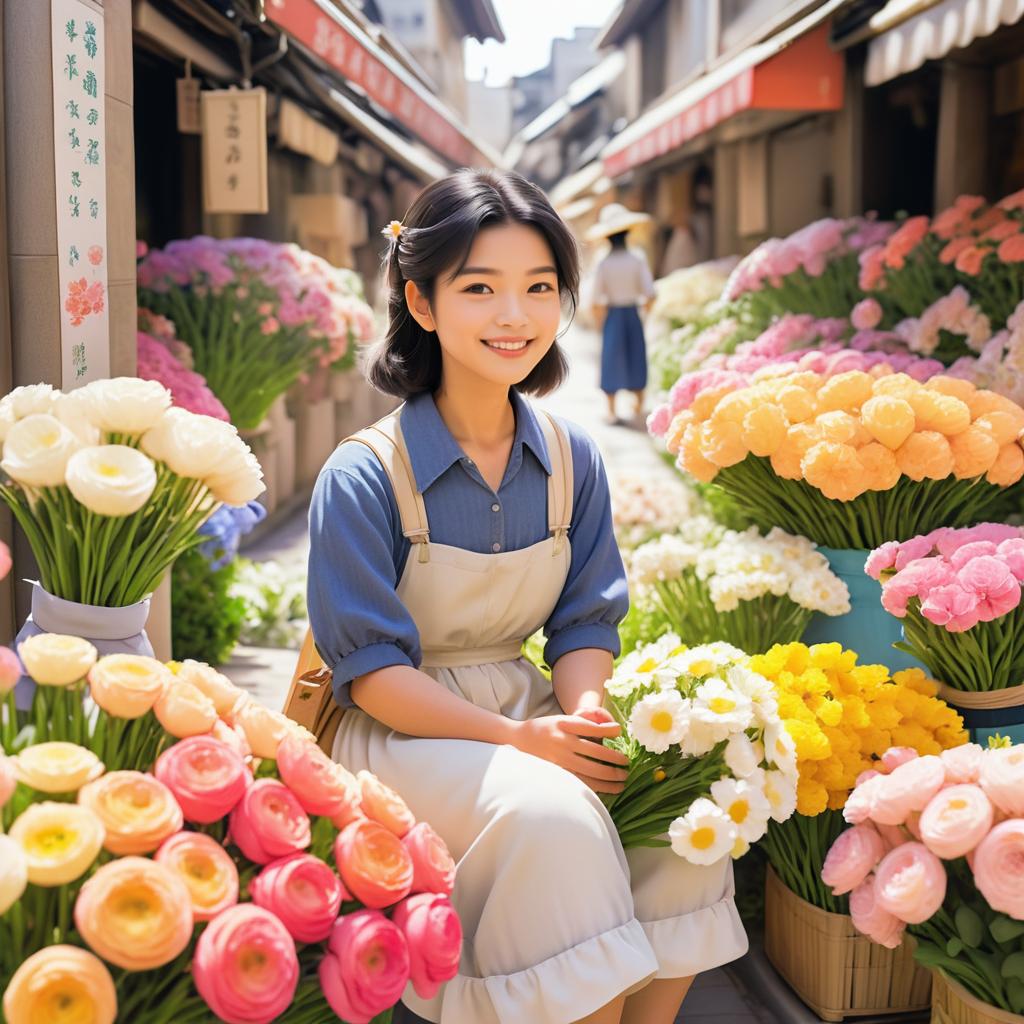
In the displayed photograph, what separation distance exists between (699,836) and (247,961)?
0.87 meters

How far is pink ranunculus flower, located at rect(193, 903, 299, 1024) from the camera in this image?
51.6 inches

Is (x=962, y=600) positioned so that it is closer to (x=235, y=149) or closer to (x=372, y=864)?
(x=372, y=864)

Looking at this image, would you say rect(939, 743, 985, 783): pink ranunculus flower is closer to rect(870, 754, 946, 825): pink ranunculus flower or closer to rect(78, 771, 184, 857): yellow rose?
rect(870, 754, 946, 825): pink ranunculus flower

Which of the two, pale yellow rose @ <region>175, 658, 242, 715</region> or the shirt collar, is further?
the shirt collar

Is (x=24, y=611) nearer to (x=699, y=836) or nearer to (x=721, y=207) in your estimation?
(x=699, y=836)

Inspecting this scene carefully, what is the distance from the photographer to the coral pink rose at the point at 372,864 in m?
1.49

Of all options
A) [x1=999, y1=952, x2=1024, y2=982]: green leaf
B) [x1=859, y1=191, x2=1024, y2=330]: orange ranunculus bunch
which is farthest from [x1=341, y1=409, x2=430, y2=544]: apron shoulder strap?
[x1=859, y1=191, x2=1024, y2=330]: orange ranunculus bunch

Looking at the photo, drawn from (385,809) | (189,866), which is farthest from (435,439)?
(189,866)

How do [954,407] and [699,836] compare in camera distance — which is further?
[954,407]

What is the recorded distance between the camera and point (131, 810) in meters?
1.40

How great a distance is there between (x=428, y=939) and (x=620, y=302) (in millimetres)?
8815

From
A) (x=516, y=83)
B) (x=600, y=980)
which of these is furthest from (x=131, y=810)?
(x=516, y=83)

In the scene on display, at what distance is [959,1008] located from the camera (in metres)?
2.06

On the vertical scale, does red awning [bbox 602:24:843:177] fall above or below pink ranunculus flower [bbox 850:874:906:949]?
above
